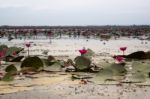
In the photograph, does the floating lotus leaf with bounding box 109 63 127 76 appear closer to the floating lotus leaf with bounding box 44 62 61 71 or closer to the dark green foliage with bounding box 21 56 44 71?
the floating lotus leaf with bounding box 44 62 61 71

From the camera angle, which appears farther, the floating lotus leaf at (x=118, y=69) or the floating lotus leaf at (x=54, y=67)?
the floating lotus leaf at (x=54, y=67)

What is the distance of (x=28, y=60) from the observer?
796cm

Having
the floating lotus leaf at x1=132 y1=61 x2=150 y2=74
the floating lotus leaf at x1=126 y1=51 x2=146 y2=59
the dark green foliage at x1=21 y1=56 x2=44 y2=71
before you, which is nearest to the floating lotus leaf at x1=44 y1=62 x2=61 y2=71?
the dark green foliage at x1=21 y1=56 x2=44 y2=71

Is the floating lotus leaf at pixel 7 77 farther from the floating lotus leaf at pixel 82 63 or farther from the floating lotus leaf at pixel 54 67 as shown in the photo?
the floating lotus leaf at pixel 82 63

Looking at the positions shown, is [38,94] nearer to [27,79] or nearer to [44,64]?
[27,79]

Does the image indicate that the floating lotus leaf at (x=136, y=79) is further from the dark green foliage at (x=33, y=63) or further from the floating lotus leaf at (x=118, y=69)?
the dark green foliage at (x=33, y=63)

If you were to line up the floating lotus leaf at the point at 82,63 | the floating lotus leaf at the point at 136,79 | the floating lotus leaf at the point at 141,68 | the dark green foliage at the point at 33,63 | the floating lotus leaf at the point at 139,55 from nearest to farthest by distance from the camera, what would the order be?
1. the floating lotus leaf at the point at 136,79
2. the floating lotus leaf at the point at 141,68
3. the floating lotus leaf at the point at 82,63
4. the dark green foliage at the point at 33,63
5. the floating lotus leaf at the point at 139,55

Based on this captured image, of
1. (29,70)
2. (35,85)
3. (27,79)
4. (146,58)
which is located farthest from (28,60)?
(146,58)

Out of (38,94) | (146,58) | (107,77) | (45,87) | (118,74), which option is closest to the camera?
(38,94)

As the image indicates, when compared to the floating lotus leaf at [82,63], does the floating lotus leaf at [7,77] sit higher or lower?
lower

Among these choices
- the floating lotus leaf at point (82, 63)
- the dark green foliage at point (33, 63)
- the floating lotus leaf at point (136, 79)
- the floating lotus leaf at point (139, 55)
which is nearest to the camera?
the floating lotus leaf at point (136, 79)

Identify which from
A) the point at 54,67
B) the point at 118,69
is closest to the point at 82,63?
the point at 54,67

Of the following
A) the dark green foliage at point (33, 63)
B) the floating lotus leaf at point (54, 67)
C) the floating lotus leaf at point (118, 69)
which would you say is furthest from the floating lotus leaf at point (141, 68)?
the dark green foliage at point (33, 63)

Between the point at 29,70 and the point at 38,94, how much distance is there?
2.06 m
